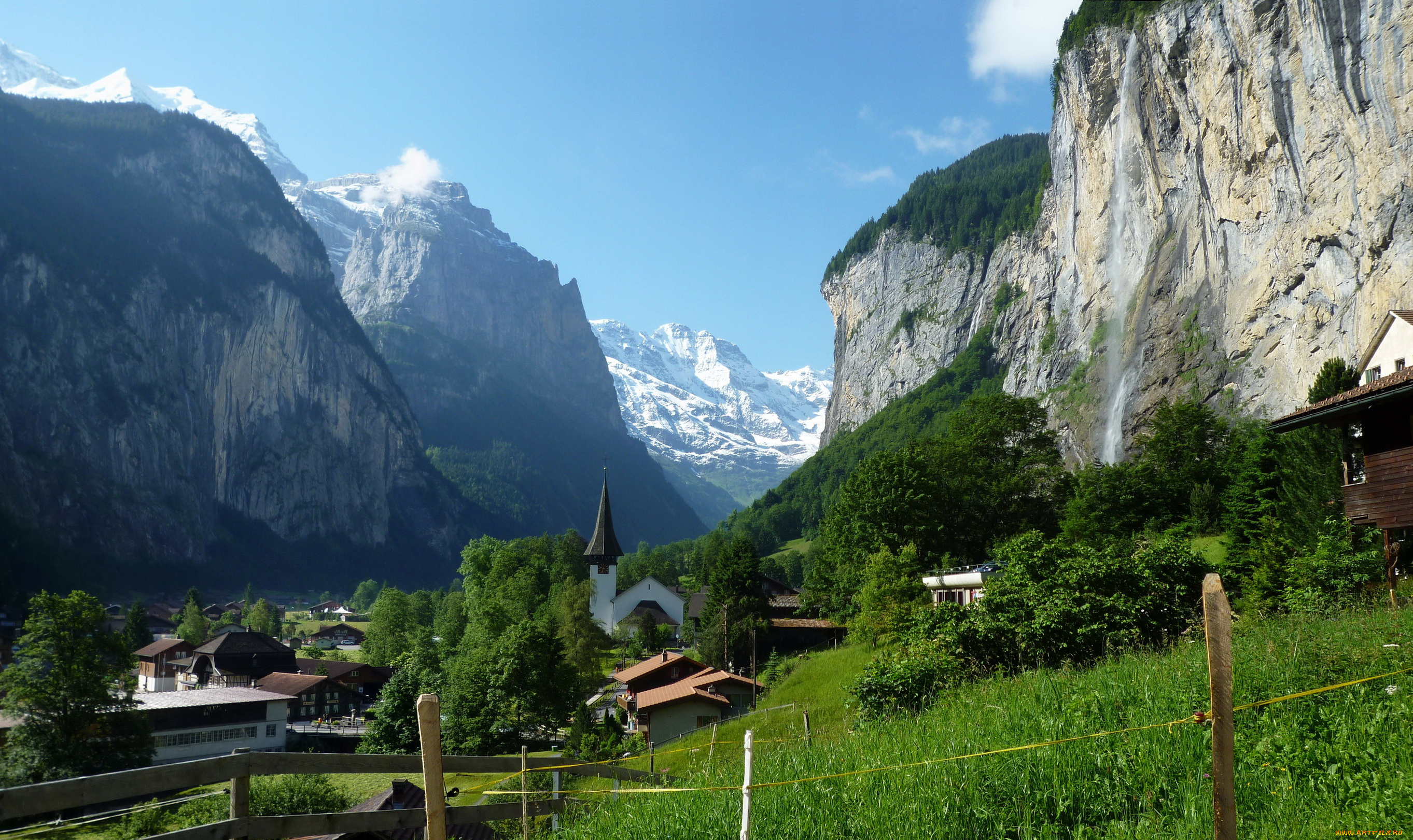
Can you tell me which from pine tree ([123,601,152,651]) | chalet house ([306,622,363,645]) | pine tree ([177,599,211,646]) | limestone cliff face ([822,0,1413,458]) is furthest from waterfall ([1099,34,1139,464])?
chalet house ([306,622,363,645])

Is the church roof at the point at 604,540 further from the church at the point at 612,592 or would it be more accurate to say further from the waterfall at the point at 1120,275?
the waterfall at the point at 1120,275

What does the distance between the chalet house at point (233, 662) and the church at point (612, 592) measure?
102ft

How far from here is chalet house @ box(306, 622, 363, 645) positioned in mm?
126312

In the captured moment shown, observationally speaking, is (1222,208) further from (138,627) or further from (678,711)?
(138,627)

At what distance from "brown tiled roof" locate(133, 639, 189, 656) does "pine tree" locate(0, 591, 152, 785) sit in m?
53.0

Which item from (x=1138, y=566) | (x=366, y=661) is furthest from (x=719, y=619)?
(x=366, y=661)

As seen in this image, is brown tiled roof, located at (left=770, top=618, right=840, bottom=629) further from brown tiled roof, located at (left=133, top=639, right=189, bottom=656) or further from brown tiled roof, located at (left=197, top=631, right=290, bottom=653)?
brown tiled roof, located at (left=133, top=639, right=189, bottom=656)

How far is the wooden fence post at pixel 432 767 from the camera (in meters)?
5.38

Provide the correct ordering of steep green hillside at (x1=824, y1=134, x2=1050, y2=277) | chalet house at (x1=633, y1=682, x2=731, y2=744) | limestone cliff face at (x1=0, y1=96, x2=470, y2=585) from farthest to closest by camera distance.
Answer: steep green hillside at (x1=824, y1=134, x2=1050, y2=277), limestone cliff face at (x1=0, y1=96, x2=470, y2=585), chalet house at (x1=633, y1=682, x2=731, y2=744)

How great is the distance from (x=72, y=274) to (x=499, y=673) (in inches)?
6659

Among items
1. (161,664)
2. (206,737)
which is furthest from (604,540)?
(206,737)

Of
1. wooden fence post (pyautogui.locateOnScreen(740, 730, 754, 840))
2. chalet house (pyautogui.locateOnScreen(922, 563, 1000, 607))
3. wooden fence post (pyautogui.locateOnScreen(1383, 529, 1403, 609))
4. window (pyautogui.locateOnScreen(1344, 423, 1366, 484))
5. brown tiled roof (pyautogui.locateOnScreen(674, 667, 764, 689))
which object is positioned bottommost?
brown tiled roof (pyautogui.locateOnScreen(674, 667, 764, 689))

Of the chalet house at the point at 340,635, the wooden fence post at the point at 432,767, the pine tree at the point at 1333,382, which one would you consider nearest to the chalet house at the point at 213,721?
the wooden fence post at the point at 432,767

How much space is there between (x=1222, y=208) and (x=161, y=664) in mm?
102523
